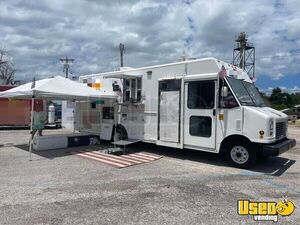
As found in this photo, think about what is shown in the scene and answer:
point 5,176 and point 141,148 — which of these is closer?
point 5,176

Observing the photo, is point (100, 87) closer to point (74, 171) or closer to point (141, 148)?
point (141, 148)

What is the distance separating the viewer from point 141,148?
1105cm

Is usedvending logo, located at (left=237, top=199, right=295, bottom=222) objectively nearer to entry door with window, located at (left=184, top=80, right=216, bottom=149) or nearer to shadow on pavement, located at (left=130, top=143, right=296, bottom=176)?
shadow on pavement, located at (left=130, top=143, right=296, bottom=176)

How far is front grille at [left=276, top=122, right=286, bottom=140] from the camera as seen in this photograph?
7678 mm

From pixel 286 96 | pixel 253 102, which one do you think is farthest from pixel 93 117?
pixel 286 96

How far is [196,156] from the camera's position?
31.5 feet

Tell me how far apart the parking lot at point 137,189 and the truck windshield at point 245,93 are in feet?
5.94

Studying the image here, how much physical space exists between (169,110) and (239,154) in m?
2.50

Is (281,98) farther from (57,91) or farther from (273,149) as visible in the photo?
(57,91)

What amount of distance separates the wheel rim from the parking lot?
0.90 feet

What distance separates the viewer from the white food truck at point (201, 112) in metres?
7.50

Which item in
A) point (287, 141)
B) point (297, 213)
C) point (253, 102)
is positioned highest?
point (253, 102)

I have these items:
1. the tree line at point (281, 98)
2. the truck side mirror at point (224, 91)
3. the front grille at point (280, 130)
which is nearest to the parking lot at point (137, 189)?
the front grille at point (280, 130)

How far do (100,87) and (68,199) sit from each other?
7.03m
